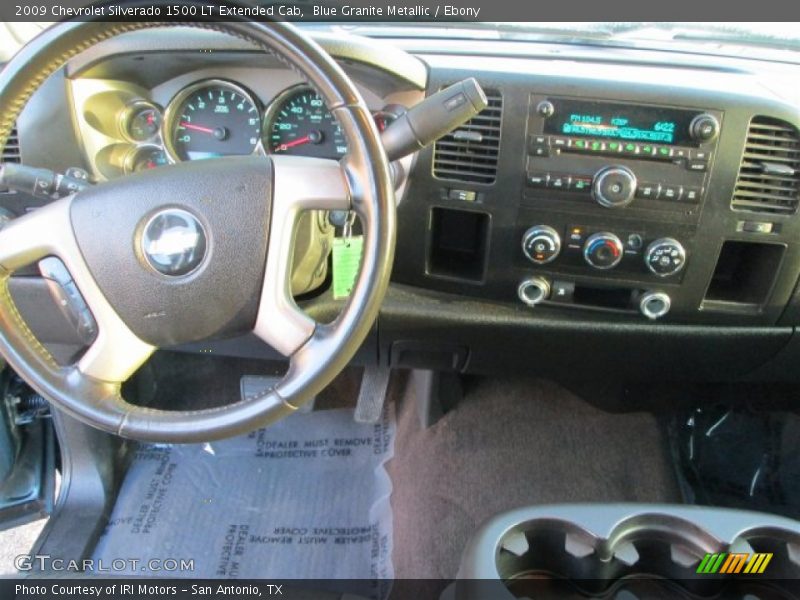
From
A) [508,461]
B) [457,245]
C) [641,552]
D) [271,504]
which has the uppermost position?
[457,245]

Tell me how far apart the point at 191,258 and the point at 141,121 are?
23.2 inches

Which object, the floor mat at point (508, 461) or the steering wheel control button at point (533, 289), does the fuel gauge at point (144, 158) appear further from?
the floor mat at point (508, 461)

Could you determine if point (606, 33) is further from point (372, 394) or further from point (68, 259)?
point (68, 259)

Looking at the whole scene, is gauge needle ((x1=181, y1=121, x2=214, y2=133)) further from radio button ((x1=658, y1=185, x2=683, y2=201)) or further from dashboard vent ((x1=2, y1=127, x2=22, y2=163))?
radio button ((x1=658, y1=185, x2=683, y2=201))

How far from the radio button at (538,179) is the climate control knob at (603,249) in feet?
0.45

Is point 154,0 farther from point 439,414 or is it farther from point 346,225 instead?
point 439,414

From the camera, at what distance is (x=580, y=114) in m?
1.25

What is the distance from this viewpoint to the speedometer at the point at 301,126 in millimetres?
1346

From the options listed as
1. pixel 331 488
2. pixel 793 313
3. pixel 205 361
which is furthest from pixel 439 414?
pixel 793 313

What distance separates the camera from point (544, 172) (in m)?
1.28

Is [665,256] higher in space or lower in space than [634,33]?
lower

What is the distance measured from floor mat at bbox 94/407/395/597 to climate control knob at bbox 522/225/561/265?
0.81m

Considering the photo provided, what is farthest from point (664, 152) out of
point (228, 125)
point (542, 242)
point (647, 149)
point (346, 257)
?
point (228, 125)

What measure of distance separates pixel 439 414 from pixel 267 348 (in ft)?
1.90
